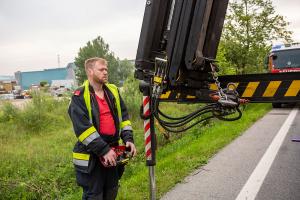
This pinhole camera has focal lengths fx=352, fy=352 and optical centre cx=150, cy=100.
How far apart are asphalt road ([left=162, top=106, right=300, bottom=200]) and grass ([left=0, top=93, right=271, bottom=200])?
25 centimetres

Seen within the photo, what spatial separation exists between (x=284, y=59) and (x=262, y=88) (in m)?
14.0

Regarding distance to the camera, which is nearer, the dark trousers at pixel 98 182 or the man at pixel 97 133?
the man at pixel 97 133

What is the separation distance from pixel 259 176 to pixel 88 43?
166 feet

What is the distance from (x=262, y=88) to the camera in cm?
361

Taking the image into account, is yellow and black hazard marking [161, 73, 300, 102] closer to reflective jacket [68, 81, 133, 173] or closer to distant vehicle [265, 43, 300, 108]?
reflective jacket [68, 81, 133, 173]

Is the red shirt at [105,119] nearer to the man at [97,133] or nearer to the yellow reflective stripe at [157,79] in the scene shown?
the man at [97,133]

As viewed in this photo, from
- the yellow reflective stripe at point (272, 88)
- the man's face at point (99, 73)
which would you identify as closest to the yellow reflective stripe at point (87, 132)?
the man's face at point (99, 73)

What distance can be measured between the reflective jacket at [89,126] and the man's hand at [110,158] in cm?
4

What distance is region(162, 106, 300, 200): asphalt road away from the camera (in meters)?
5.04

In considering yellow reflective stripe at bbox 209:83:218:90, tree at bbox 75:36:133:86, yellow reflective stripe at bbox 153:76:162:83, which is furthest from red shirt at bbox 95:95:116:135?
tree at bbox 75:36:133:86

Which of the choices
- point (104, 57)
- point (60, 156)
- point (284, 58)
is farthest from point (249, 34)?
point (104, 57)

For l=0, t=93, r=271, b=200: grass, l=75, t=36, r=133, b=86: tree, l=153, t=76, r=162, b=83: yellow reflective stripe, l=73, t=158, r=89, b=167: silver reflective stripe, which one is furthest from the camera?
l=75, t=36, r=133, b=86: tree

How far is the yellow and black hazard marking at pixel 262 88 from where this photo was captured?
348 cm

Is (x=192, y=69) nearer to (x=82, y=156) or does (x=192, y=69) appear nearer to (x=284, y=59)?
(x=82, y=156)
